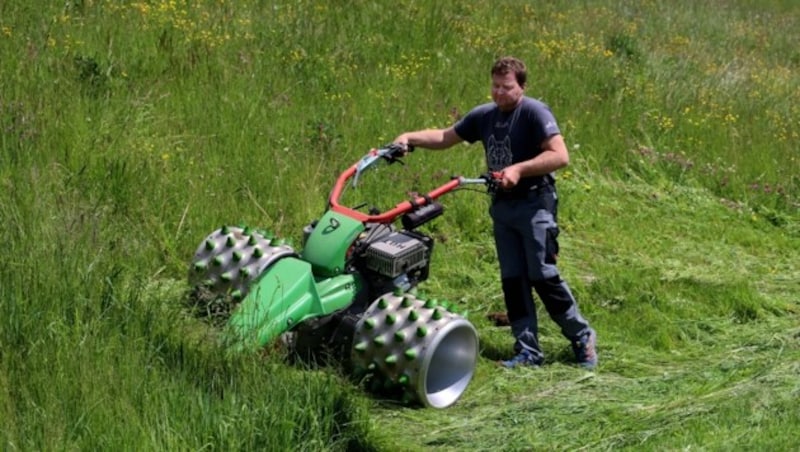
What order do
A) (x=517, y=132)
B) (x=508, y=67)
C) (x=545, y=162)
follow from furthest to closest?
(x=517, y=132)
(x=508, y=67)
(x=545, y=162)

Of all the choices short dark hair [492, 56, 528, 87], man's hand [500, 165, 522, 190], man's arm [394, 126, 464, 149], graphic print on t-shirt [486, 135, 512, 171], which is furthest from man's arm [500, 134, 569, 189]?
man's arm [394, 126, 464, 149]

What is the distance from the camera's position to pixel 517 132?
5.71m

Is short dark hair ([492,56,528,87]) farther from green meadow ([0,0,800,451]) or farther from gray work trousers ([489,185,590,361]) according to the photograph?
green meadow ([0,0,800,451])

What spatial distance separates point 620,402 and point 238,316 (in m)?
1.93

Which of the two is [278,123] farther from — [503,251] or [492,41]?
[492,41]

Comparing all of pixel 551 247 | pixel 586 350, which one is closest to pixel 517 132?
pixel 551 247

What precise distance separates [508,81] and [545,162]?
499mm

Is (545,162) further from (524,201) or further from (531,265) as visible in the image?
(531,265)

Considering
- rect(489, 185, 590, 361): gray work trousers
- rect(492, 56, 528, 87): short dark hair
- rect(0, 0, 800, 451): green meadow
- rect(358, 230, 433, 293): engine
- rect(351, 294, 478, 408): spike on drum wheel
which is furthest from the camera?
rect(489, 185, 590, 361): gray work trousers

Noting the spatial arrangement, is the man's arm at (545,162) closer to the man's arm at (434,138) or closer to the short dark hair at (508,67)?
the short dark hair at (508,67)

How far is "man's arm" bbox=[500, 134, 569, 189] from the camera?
5.42 meters

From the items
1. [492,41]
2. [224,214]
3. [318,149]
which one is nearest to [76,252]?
[224,214]

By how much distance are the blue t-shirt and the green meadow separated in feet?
3.72

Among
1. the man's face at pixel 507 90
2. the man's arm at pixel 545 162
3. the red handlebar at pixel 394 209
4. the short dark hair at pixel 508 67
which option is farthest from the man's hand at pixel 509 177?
the short dark hair at pixel 508 67
